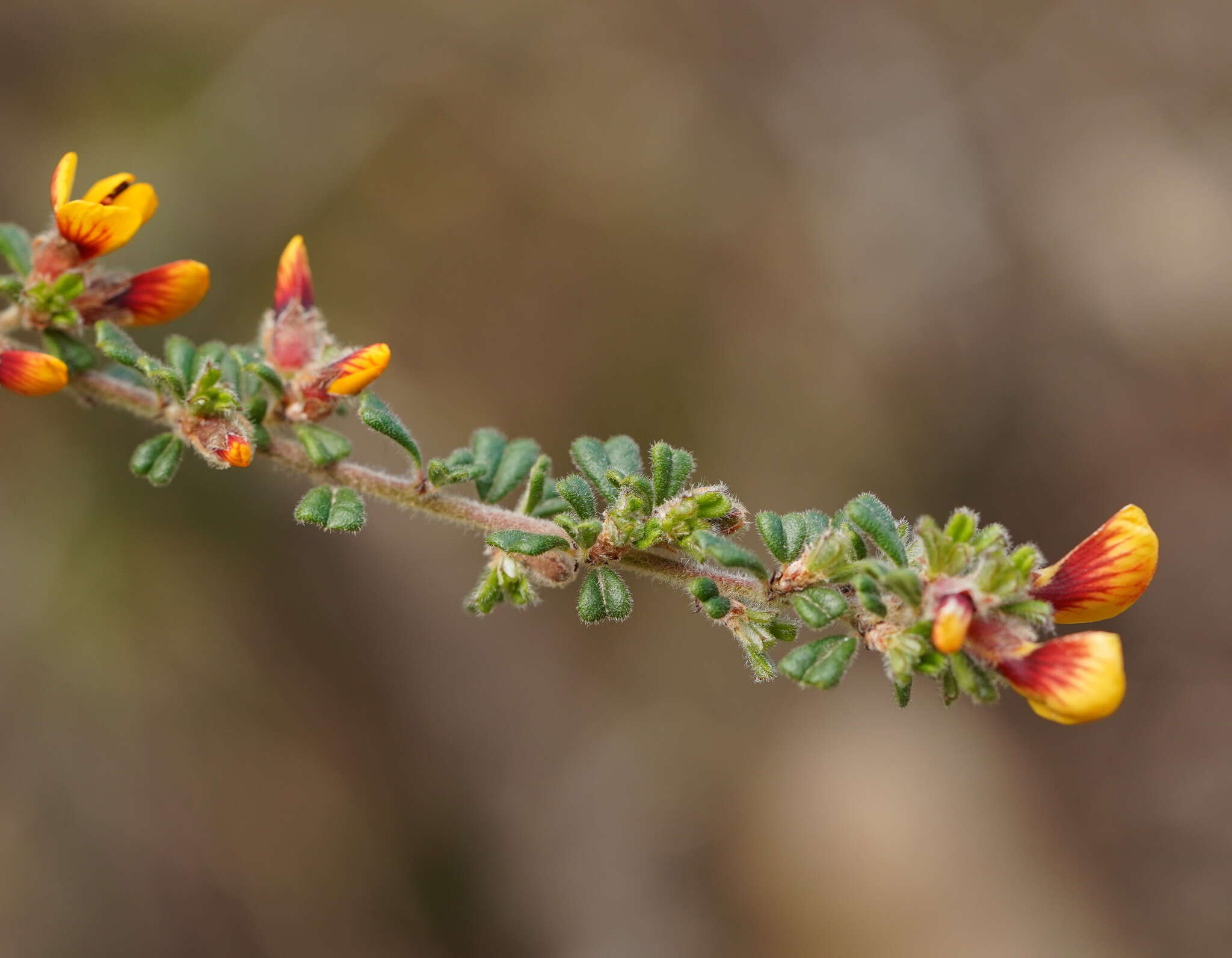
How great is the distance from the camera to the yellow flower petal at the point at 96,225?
6.48ft

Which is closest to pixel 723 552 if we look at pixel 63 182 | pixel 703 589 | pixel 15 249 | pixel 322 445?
pixel 703 589

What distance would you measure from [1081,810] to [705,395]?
10.4 feet

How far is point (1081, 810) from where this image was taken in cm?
527

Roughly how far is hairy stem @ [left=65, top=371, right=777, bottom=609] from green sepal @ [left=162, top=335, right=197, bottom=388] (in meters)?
0.09

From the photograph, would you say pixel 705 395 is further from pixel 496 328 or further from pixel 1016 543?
pixel 1016 543

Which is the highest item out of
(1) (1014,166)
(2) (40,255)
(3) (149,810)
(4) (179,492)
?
(1) (1014,166)

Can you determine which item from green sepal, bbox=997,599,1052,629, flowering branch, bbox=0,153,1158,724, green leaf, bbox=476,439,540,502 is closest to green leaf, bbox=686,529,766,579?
flowering branch, bbox=0,153,1158,724

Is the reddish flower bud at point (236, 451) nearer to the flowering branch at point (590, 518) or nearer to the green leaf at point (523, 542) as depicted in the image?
the flowering branch at point (590, 518)

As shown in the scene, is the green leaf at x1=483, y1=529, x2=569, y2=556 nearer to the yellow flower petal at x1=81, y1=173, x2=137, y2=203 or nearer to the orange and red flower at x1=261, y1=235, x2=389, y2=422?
the orange and red flower at x1=261, y1=235, x2=389, y2=422

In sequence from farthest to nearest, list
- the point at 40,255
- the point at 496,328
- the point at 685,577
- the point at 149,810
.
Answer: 1. the point at 496,328
2. the point at 149,810
3. the point at 40,255
4. the point at 685,577

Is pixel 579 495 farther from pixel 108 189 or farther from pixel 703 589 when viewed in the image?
pixel 108 189

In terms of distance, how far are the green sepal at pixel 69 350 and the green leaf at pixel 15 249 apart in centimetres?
20

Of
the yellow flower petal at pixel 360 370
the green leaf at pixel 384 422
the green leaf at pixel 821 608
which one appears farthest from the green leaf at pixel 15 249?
the green leaf at pixel 821 608

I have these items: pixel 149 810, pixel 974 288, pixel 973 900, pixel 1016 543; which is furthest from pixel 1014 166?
pixel 149 810
